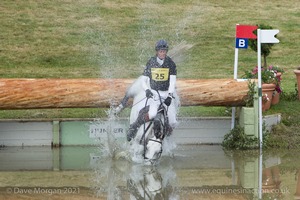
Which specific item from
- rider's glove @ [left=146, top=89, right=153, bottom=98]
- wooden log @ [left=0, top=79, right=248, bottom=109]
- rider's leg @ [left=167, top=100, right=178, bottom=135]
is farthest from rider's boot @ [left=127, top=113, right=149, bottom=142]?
wooden log @ [left=0, top=79, right=248, bottom=109]

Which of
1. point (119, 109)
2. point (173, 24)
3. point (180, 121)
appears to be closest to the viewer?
point (119, 109)

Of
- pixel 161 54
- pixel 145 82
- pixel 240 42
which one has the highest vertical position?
pixel 240 42

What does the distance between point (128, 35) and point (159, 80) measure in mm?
8742

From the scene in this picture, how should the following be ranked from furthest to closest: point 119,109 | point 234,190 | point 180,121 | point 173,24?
point 173,24
point 180,121
point 119,109
point 234,190

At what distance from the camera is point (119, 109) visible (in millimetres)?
13766

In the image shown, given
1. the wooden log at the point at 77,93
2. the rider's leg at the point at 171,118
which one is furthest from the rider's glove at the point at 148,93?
the wooden log at the point at 77,93

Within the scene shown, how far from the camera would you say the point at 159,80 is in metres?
13.3

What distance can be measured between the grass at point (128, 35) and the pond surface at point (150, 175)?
4069 mm

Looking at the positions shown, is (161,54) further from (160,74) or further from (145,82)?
(145,82)

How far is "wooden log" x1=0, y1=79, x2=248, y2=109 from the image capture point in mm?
13875

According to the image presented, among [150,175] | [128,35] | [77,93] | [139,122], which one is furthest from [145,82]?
[128,35]

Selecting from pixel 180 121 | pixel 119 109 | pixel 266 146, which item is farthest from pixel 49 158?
pixel 266 146

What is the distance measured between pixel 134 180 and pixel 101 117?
327 centimetres

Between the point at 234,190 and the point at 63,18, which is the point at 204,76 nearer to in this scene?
the point at 63,18
